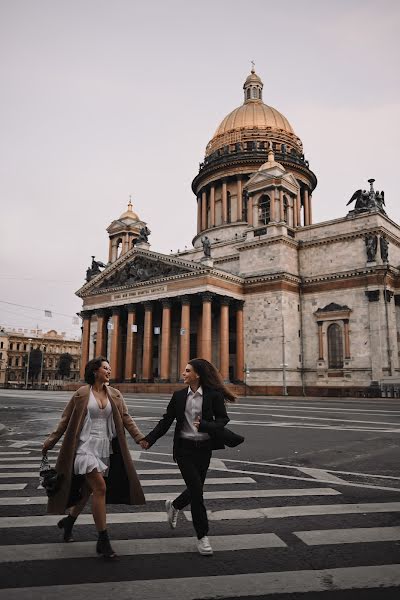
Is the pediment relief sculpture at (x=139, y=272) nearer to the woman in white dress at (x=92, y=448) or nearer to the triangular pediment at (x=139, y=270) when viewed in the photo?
the triangular pediment at (x=139, y=270)

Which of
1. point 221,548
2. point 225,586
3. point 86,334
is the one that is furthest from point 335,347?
point 225,586

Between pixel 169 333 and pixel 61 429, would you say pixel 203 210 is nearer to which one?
pixel 169 333

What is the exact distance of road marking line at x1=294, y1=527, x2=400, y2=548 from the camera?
5105mm

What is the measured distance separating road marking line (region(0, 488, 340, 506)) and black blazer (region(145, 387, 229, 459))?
83.3 inches

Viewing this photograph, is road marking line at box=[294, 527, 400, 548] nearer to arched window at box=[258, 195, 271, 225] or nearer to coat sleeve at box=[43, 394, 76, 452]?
coat sleeve at box=[43, 394, 76, 452]

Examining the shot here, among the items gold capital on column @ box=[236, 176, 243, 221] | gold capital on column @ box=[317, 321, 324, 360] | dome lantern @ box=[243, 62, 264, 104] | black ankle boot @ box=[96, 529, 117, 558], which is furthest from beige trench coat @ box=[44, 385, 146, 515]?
dome lantern @ box=[243, 62, 264, 104]

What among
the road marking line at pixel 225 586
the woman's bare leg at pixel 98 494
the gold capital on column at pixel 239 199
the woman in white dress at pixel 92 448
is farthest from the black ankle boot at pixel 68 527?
the gold capital on column at pixel 239 199

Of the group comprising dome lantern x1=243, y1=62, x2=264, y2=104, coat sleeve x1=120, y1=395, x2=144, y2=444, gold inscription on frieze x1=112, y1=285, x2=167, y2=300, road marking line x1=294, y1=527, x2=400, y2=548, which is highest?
dome lantern x1=243, y1=62, x2=264, y2=104

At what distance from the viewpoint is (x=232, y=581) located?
407 centimetres

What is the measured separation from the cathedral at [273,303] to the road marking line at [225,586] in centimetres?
3363

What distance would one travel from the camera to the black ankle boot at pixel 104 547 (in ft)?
15.0

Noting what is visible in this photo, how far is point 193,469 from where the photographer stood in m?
5.07

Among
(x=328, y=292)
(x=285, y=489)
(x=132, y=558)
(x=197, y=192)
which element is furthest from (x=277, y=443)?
(x=197, y=192)

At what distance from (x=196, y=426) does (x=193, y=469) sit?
0.43m
